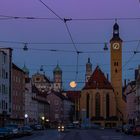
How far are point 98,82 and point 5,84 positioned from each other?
83.1 meters

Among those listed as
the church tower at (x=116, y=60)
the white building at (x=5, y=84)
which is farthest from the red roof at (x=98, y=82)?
the white building at (x=5, y=84)

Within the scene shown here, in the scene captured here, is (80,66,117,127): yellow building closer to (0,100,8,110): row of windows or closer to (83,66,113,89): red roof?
(83,66,113,89): red roof

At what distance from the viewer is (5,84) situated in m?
103

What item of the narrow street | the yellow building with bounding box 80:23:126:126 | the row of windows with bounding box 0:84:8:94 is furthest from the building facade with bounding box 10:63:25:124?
the yellow building with bounding box 80:23:126:126

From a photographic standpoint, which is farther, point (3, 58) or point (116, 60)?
point (116, 60)

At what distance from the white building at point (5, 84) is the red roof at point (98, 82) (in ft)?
232

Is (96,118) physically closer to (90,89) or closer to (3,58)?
(90,89)

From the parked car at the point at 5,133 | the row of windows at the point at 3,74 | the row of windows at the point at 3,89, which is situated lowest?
the parked car at the point at 5,133

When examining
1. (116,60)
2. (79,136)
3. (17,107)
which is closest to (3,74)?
(17,107)

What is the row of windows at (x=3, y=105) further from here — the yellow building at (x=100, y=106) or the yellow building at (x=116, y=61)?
the yellow building at (x=100, y=106)

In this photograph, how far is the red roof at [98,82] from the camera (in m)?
180

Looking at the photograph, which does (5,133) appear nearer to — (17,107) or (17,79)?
(17,79)

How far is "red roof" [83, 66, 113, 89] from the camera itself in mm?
179600

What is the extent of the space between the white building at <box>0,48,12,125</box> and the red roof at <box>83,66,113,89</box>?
70615 millimetres
